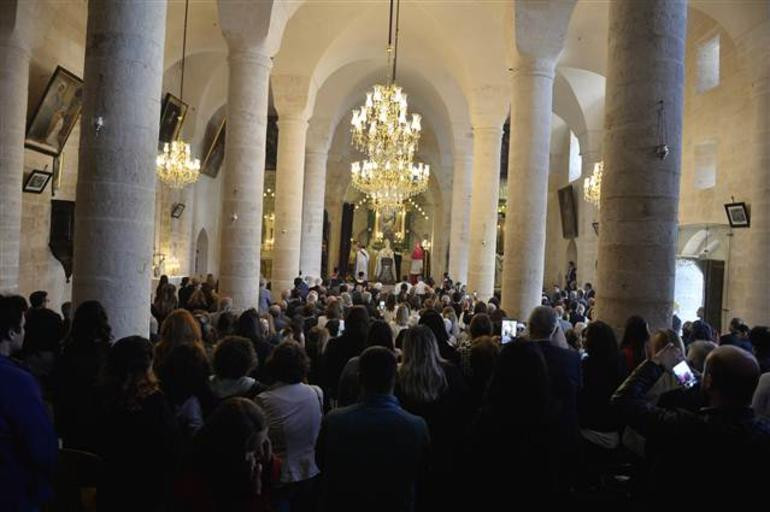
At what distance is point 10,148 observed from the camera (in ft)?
31.2

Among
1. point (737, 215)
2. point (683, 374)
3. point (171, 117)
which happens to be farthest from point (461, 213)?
point (683, 374)

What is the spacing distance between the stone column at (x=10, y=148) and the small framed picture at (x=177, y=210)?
10428mm

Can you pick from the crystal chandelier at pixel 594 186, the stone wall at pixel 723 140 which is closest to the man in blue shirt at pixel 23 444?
the stone wall at pixel 723 140

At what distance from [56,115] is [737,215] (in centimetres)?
1355

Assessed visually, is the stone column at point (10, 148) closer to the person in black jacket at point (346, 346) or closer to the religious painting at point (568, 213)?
the person in black jacket at point (346, 346)

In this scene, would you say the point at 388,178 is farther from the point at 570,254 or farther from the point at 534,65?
the point at 570,254

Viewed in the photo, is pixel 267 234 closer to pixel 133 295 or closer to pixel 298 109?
pixel 298 109

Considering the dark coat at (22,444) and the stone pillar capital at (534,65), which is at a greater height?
the stone pillar capital at (534,65)

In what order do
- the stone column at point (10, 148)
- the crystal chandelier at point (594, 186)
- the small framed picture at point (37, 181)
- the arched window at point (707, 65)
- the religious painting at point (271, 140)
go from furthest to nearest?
1. the religious painting at point (271, 140)
2. the crystal chandelier at point (594, 186)
3. the arched window at point (707, 65)
4. the small framed picture at point (37, 181)
5. the stone column at point (10, 148)

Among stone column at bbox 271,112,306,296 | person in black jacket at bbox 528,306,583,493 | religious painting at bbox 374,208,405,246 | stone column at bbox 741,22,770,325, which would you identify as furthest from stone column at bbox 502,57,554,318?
religious painting at bbox 374,208,405,246

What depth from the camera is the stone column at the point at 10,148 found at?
934cm

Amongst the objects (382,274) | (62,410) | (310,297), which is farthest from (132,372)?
(382,274)

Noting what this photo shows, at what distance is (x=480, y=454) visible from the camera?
260cm

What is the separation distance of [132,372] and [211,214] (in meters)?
23.7
